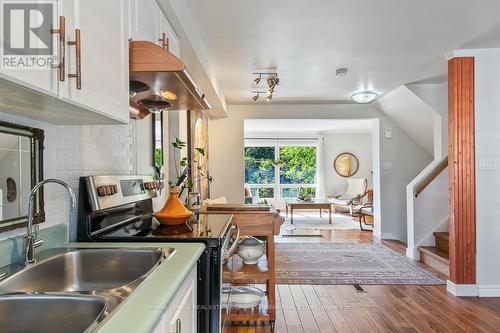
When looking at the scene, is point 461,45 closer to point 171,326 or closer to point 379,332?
point 379,332

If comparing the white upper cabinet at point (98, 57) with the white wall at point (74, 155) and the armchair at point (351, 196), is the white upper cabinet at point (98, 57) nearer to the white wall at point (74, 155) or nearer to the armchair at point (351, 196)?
the white wall at point (74, 155)

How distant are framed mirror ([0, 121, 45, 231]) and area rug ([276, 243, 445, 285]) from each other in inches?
106

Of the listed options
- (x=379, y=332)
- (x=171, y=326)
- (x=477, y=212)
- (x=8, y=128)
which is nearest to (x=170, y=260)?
(x=171, y=326)

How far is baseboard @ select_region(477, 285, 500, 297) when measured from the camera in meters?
3.00

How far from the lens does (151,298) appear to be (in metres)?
0.82

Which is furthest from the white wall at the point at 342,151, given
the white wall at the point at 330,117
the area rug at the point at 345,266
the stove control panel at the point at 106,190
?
the stove control panel at the point at 106,190

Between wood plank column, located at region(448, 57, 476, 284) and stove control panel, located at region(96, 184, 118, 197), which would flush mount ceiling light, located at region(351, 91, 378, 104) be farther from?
stove control panel, located at region(96, 184, 118, 197)

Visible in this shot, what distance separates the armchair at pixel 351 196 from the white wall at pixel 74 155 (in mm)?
6830

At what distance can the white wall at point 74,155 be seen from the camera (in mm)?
1302

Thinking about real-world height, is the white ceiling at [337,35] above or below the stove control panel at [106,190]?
above

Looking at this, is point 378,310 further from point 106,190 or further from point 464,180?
point 106,190

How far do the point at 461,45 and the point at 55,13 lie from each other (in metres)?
3.25

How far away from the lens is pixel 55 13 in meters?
0.84

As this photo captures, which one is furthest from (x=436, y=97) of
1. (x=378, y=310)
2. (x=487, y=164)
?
(x=378, y=310)
